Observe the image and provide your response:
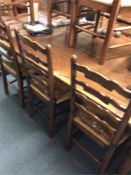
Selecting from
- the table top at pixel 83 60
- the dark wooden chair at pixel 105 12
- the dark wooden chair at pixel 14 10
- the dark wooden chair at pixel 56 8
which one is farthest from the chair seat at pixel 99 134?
the dark wooden chair at pixel 14 10

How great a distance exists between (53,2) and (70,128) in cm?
125

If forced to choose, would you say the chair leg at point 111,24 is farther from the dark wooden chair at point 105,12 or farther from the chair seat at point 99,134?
the chair seat at point 99,134

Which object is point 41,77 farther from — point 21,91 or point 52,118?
point 21,91

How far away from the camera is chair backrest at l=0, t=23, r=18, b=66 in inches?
59.8

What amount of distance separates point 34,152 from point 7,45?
99 cm

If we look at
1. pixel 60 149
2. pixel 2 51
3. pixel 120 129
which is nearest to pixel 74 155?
pixel 60 149

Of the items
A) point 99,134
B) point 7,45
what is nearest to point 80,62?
point 99,134

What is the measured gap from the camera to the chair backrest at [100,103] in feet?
3.24

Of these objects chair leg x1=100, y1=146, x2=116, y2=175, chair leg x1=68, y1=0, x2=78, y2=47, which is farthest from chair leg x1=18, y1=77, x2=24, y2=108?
chair leg x1=100, y1=146, x2=116, y2=175

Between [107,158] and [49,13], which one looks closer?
[107,158]

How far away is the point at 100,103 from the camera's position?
1.14 m

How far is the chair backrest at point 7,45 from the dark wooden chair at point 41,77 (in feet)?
0.45

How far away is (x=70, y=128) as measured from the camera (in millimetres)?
1511

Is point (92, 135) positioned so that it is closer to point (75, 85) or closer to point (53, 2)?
point (75, 85)
